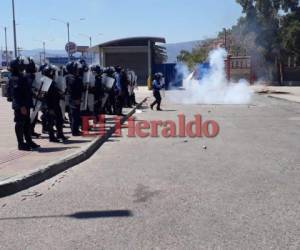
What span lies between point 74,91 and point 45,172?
15.7ft

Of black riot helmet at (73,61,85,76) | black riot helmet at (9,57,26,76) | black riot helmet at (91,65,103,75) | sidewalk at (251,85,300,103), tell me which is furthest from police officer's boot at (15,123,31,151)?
sidewalk at (251,85,300,103)

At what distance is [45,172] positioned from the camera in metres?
8.41

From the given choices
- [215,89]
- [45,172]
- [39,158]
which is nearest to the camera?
[45,172]

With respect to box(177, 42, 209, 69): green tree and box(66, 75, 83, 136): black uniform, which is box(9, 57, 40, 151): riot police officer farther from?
box(177, 42, 209, 69): green tree

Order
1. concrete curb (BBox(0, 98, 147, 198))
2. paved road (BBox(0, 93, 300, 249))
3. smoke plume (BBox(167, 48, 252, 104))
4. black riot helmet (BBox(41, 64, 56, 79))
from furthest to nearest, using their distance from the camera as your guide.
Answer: smoke plume (BBox(167, 48, 252, 104))
black riot helmet (BBox(41, 64, 56, 79))
concrete curb (BBox(0, 98, 147, 198))
paved road (BBox(0, 93, 300, 249))

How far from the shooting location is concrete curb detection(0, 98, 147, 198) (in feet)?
24.2

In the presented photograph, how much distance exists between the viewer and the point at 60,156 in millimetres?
9836

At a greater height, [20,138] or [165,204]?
[20,138]

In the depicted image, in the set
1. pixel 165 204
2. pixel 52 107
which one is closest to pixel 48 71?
pixel 52 107

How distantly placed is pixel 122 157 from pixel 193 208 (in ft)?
14.6

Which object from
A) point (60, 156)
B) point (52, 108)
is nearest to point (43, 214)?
point (60, 156)

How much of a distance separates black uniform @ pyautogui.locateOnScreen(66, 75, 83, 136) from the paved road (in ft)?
7.33

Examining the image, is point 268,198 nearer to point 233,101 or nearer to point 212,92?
point 233,101

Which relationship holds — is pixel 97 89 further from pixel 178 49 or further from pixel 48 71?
pixel 178 49
